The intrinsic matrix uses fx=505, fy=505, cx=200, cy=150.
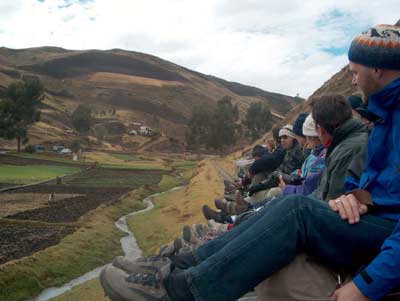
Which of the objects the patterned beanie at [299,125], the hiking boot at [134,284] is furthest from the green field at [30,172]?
the hiking boot at [134,284]

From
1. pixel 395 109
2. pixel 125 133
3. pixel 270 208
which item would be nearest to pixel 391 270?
pixel 270 208

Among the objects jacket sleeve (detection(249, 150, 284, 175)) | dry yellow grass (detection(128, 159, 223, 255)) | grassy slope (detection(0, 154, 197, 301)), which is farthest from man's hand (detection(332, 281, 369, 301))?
dry yellow grass (detection(128, 159, 223, 255))

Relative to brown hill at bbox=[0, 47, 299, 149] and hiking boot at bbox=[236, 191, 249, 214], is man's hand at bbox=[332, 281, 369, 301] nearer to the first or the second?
hiking boot at bbox=[236, 191, 249, 214]

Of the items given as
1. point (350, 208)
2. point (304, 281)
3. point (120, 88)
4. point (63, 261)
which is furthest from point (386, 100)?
point (120, 88)

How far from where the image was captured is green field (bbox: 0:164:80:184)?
32375 mm

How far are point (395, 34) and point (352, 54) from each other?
248 millimetres

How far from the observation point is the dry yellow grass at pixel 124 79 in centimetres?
15775

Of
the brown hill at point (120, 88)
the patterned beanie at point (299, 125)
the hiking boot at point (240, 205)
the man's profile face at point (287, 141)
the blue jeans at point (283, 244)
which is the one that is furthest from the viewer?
the brown hill at point (120, 88)

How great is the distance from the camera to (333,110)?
3637 mm

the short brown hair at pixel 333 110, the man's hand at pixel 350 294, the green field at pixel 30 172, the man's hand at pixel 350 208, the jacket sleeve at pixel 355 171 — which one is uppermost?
the short brown hair at pixel 333 110

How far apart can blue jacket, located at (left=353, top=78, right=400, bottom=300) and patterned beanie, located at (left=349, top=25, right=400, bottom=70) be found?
129mm

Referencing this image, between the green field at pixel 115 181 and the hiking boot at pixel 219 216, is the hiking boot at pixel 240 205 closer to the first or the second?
the hiking boot at pixel 219 216

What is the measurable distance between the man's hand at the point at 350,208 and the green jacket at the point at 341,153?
0.57 metres

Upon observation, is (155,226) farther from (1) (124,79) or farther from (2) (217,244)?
(1) (124,79)
